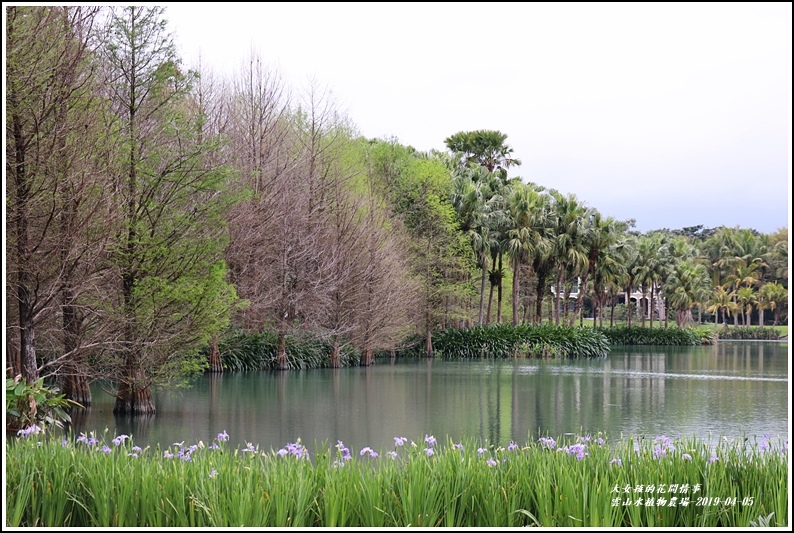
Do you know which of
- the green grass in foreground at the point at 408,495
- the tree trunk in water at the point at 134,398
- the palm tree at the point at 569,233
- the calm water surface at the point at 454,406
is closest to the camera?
the green grass in foreground at the point at 408,495

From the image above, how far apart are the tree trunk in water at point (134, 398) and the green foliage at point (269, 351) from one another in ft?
31.9

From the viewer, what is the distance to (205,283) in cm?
1450

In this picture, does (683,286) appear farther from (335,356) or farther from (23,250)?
(23,250)

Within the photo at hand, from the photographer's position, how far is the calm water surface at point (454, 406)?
12.9 metres

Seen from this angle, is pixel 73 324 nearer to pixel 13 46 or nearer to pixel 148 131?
pixel 148 131

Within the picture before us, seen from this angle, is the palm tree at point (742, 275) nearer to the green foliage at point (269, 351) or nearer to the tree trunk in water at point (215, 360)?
the green foliage at point (269, 351)

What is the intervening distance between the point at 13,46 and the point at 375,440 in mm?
6825

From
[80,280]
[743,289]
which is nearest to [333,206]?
[80,280]

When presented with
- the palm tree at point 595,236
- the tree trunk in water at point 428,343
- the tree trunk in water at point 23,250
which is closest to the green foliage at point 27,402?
the tree trunk in water at point 23,250

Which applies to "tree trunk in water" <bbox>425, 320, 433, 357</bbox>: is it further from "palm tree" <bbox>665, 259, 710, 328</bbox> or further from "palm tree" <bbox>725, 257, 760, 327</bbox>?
"palm tree" <bbox>725, 257, 760, 327</bbox>

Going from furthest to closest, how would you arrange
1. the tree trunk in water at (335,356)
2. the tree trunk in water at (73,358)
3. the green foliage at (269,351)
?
the tree trunk in water at (335,356) < the green foliage at (269,351) < the tree trunk in water at (73,358)

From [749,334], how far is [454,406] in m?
57.3

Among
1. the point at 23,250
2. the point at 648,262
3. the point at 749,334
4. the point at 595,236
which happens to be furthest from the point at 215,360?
the point at 749,334

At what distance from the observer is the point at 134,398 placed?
49.9 ft
